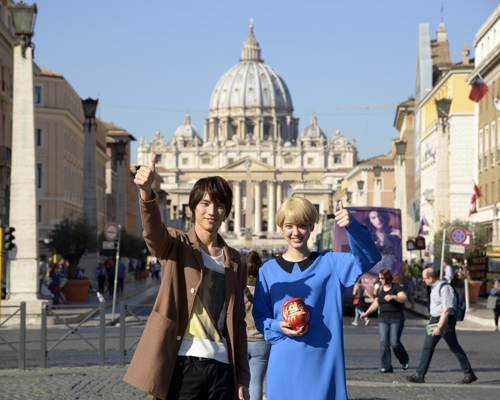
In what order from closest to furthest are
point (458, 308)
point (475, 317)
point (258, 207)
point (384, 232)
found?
point (458, 308) < point (475, 317) < point (384, 232) < point (258, 207)

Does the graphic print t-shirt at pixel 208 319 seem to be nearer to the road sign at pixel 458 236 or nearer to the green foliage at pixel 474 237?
the road sign at pixel 458 236

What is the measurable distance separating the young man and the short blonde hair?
0.34 meters

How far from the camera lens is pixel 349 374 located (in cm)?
1009

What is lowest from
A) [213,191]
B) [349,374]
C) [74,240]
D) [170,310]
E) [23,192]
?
[349,374]

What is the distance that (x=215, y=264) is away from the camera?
4070 millimetres

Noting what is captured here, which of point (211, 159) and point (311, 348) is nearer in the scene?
point (311, 348)

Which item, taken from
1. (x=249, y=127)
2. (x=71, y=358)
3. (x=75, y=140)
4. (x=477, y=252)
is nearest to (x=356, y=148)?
(x=249, y=127)

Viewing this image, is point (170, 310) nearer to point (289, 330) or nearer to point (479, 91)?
point (289, 330)

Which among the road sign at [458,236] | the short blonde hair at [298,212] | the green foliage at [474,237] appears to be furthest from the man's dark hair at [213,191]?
the green foliage at [474,237]

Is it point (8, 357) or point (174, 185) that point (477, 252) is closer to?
point (8, 357)

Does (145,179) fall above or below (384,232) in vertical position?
above

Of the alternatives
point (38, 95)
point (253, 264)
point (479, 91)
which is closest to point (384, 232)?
point (479, 91)

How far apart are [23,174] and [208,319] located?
1509 cm

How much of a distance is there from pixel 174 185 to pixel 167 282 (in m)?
Answer: 150
